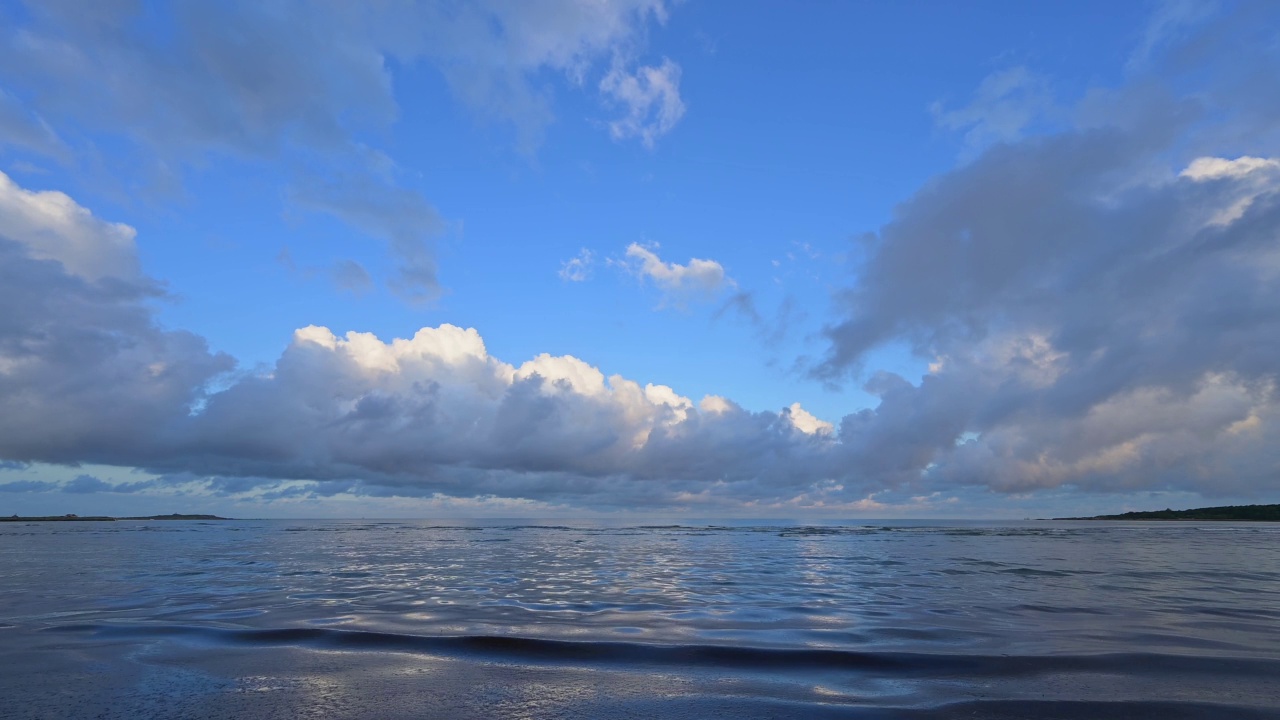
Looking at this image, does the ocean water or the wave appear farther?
the wave

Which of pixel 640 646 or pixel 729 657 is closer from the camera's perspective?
pixel 729 657

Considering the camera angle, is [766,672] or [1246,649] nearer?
[766,672]

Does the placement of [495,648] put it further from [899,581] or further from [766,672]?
[899,581]

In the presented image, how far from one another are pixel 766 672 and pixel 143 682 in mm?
10249

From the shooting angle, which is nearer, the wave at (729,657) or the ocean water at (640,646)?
the ocean water at (640,646)

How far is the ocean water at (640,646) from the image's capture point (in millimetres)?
9328

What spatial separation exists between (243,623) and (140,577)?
17.3 metres

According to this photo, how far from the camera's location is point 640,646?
44.1ft

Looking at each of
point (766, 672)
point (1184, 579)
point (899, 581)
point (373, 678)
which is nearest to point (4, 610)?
point (373, 678)

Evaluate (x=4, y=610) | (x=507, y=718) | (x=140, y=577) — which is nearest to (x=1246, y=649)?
(x=507, y=718)

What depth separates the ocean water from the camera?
30.6ft

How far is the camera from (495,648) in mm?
13328

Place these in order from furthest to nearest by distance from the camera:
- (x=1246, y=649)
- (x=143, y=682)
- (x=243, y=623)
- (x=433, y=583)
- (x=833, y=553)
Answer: (x=833, y=553) < (x=433, y=583) < (x=243, y=623) < (x=1246, y=649) < (x=143, y=682)

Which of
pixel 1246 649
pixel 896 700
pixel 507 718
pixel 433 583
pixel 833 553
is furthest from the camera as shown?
pixel 833 553
